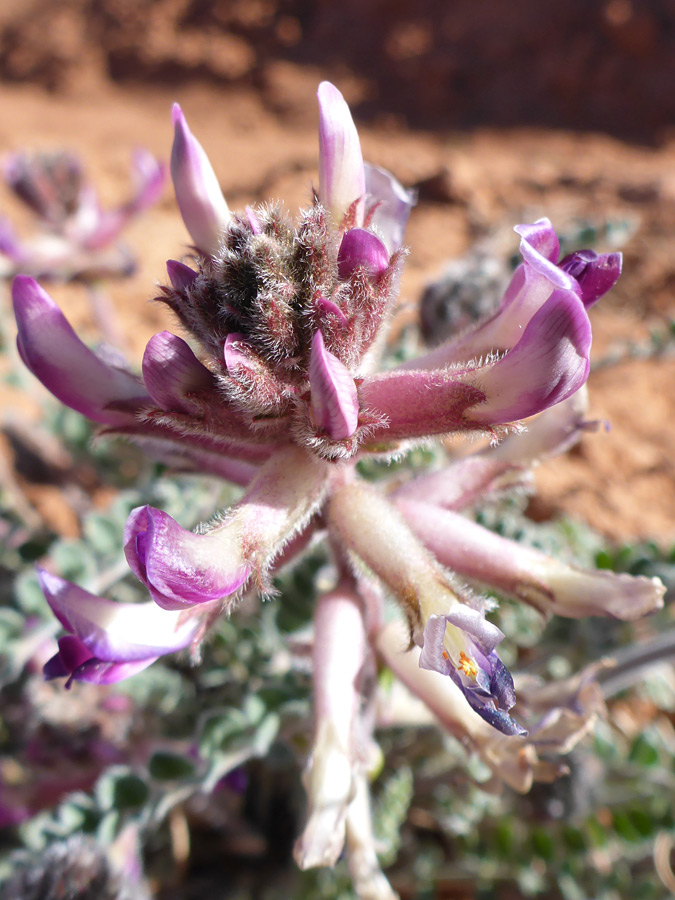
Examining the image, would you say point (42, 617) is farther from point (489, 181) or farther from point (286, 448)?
point (489, 181)

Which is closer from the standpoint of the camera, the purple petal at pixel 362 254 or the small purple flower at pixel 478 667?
the small purple flower at pixel 478 667

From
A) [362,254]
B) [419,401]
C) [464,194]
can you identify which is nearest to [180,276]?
[362,254]

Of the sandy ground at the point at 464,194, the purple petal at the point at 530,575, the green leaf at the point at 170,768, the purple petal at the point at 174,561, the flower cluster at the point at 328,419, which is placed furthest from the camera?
the sandy ground at the point at 464,194

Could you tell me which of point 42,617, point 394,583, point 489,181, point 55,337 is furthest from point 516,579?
point 489,181

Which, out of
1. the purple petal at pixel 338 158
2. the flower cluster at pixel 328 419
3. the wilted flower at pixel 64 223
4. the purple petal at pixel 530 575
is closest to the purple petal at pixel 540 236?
the flower cluster at pixel 328 419

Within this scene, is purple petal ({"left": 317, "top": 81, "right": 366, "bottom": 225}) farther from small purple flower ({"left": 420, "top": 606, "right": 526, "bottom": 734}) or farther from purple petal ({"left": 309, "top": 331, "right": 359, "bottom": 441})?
small purple flower ({"left": 420, "top": 606, "right": 526, "bottom": 734})

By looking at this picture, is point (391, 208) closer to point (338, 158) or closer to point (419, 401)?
point (338, 158)

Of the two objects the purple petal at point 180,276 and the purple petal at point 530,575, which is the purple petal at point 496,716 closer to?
the purple petal at point 530,575
